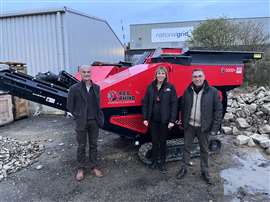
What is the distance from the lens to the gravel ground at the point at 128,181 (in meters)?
4.21

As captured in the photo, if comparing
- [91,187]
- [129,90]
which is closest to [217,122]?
[129,90]

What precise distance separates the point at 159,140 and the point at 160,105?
564 mm

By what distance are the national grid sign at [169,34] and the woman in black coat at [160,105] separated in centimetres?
2572

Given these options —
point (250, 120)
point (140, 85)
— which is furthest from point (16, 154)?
point (250, 120)

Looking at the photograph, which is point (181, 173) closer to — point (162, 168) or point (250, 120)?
point (162, 168)

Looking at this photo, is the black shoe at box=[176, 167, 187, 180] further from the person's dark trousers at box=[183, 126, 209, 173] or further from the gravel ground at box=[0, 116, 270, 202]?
the person's dark trousers at box=[183, 126, 209, 173]

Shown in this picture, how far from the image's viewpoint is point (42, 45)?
10.5 metres

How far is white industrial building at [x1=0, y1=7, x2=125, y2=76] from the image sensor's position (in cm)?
1019

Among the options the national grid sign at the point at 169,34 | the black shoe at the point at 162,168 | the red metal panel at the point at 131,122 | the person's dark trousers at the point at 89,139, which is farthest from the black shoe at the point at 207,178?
the national grid sign at the point at 169,34

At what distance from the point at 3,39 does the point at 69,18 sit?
2496 millimetres

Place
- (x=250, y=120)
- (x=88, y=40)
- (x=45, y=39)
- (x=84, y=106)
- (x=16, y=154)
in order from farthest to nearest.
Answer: (x=88, y=40) → (x=45, y=39) → (x=250, y=120) → (x=16, y=154) → (x=84, y=106)

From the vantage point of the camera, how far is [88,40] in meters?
11.9

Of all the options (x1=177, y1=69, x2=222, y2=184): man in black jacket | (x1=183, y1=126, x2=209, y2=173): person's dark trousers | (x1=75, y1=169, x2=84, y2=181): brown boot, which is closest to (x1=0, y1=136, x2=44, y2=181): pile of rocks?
(x1=75, y1=169, x2=84, y2=181): brown boot

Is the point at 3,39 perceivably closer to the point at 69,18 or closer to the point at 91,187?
the point at 69,18
